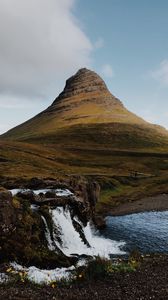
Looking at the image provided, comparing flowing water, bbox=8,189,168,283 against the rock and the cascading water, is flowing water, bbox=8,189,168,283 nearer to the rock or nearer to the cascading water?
the cascading water

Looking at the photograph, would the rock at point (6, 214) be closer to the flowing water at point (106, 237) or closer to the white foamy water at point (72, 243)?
the flowing water at point (106, 237)

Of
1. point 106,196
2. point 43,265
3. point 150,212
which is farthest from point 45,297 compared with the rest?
point 106,196

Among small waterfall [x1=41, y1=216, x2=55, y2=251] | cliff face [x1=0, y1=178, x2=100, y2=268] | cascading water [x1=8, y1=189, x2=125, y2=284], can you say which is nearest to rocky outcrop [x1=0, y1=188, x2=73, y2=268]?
cliff face [x1=0, y1=178, x2=100, y2=268]

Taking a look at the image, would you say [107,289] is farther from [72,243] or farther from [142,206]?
[142,206]

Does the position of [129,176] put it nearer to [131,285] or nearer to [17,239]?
[17,239]

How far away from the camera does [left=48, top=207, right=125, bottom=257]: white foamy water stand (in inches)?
1928

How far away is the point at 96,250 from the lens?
53906mm

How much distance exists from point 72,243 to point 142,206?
47.3 metres

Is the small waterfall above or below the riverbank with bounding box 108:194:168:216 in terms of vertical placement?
above

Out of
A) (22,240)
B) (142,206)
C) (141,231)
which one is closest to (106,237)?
(141,231)

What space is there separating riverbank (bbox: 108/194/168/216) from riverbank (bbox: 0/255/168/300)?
59.7 meters

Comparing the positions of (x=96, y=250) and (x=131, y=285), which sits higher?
(x=131, y=285)

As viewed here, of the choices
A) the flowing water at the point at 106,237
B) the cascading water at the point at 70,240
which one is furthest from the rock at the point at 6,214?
the cascading water at the point at 70,240

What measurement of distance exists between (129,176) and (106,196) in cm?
2990
